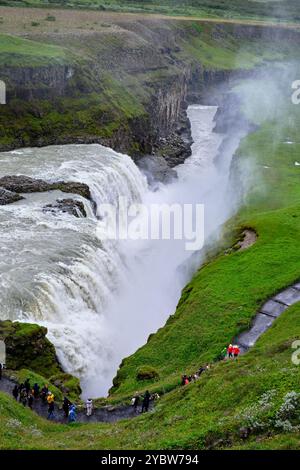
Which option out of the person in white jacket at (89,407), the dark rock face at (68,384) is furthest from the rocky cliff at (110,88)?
the person in white jacket at (89,407)

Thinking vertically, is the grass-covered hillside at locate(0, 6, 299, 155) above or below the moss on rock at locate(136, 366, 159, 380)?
above

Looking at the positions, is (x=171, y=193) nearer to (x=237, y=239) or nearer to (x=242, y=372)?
(x=237, y=239)

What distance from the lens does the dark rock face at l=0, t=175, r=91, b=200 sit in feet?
210

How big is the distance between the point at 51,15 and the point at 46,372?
113645mm

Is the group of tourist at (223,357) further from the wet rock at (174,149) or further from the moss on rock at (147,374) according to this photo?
the wet rock at (174,149)

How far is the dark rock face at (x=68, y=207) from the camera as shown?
198ft

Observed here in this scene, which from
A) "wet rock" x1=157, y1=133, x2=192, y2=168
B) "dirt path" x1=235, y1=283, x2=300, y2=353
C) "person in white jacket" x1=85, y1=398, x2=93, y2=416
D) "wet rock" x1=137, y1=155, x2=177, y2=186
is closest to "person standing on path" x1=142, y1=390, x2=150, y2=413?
"person in white jacket" x1=85, y1=398, x2=93, y2=416

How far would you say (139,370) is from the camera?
134ft

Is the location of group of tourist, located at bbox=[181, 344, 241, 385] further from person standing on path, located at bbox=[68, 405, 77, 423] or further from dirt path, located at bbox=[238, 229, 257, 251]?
dirt path, located at bbox=[238, 229, 257, 251]

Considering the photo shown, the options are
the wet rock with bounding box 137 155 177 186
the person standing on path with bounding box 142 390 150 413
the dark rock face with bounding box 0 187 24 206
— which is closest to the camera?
the person standing on path with bounding box 142 390 150 413

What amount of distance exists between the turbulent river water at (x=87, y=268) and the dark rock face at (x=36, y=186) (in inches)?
47.6

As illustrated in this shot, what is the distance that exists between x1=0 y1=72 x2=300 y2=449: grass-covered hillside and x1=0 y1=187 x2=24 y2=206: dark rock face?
65.7ft

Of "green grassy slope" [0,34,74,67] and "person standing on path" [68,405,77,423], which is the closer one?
"person standing on path" [68,405,77,423]

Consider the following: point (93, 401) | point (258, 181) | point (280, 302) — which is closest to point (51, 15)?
point (258, 181)
